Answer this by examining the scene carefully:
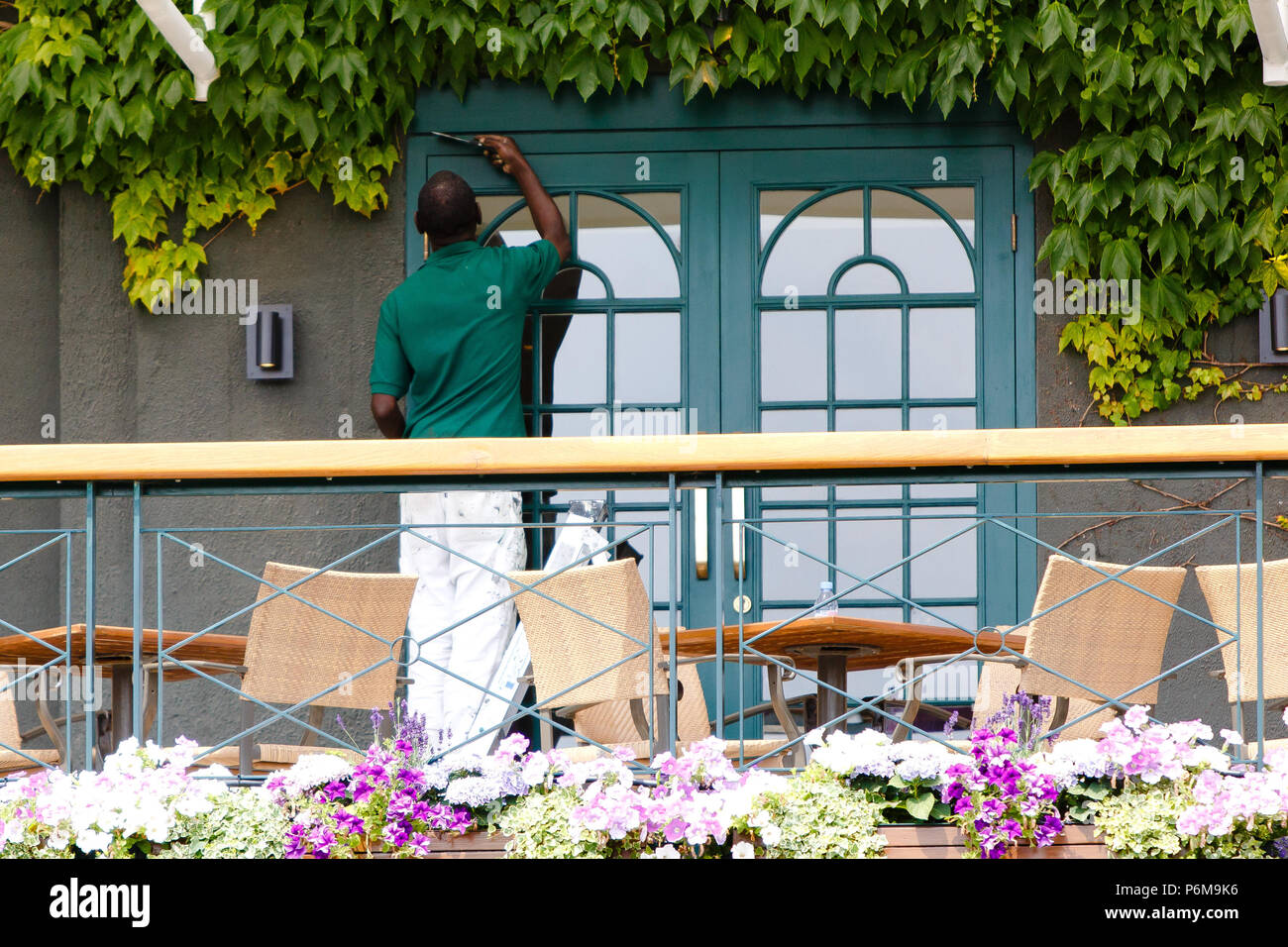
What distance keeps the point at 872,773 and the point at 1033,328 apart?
301 centimetres

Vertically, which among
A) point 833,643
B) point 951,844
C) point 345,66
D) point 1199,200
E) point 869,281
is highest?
point 345,66

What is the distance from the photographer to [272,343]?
232 inches

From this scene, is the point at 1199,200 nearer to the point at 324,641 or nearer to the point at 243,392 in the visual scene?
the point at 324,641

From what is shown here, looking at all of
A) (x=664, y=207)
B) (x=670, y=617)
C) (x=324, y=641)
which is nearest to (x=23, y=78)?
(x=664, y=207)

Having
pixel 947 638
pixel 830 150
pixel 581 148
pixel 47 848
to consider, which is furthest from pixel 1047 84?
pixel 47 848

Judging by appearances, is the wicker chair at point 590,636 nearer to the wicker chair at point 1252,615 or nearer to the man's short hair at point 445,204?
the wicker chair at point 1252,615

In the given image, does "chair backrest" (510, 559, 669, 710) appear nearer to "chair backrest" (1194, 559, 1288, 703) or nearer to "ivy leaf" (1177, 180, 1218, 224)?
"chair backrest" (1194, 559, 1288, 703)

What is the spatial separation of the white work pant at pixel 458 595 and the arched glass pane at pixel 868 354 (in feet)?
5.11

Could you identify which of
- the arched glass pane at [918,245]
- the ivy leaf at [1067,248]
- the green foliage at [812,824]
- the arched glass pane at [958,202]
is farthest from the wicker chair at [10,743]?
the ivy leaf at [1067,248]

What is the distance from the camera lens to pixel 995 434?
3236 millimetres

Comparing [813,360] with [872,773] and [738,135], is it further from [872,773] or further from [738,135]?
[872,773]

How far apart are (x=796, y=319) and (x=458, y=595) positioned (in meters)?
1.86

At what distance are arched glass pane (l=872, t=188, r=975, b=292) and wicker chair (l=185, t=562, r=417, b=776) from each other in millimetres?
2642

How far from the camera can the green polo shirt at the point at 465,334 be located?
5191 millimetres
